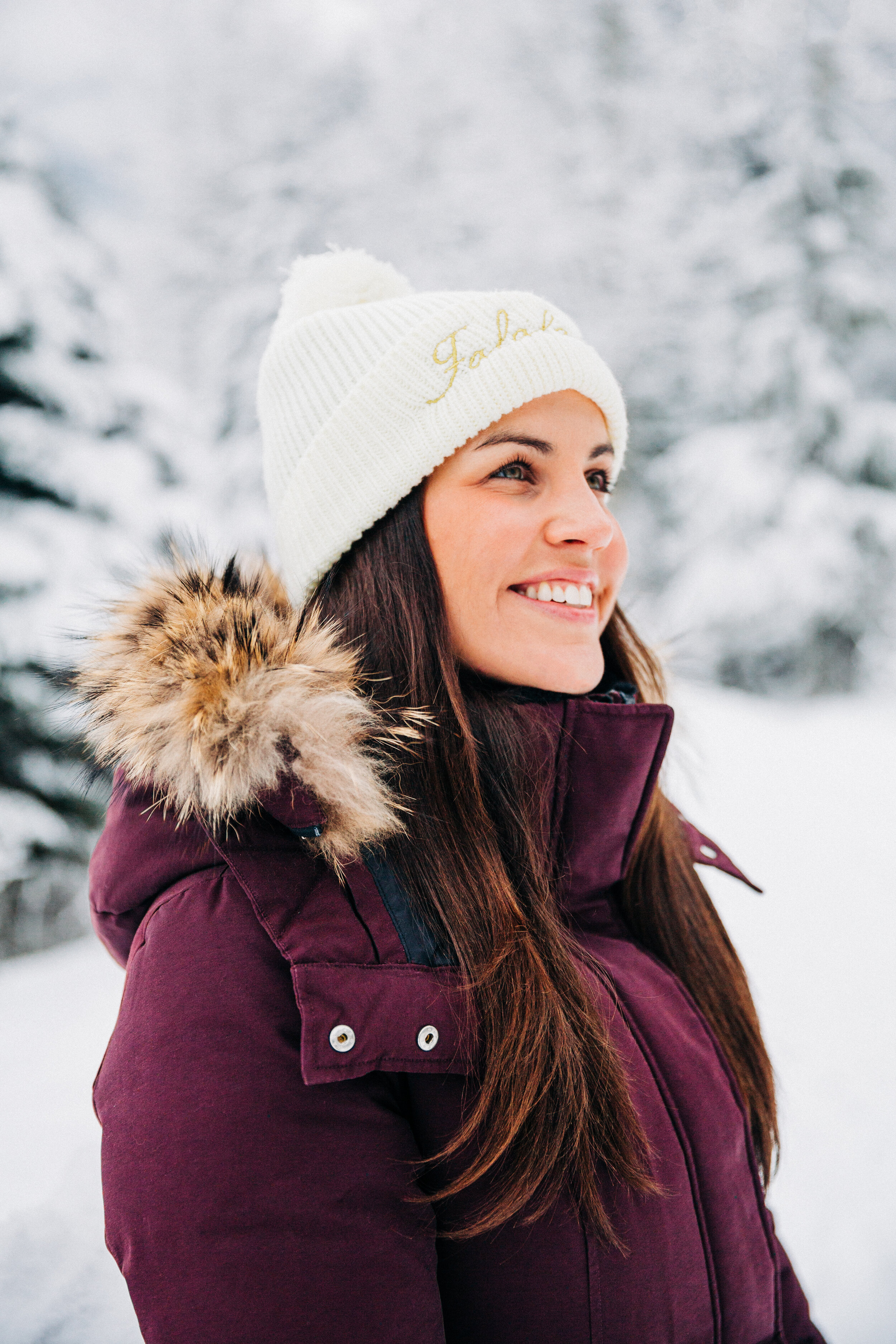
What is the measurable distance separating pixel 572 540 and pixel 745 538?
24.4ft

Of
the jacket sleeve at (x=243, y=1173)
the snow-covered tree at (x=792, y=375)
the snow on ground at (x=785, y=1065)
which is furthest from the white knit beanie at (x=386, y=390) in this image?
the snow-covered tree at (x=792, y=375)

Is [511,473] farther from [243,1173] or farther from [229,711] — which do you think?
[243,1173]

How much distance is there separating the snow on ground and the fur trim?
4.30 ft

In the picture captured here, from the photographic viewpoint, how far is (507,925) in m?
1.21

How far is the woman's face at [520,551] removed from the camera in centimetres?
145

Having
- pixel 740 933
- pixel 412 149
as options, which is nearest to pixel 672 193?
pixel 412 149

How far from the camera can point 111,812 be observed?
122 cm

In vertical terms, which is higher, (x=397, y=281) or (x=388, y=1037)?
(x=397, y=281)

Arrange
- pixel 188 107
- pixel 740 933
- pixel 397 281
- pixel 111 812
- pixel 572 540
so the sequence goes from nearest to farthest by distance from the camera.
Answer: pixel 111 812, pixel 572 540, pixel 397 281, pixel 740 933, pixel 188 107

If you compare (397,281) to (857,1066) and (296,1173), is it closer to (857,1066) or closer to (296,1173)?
(296,1173)

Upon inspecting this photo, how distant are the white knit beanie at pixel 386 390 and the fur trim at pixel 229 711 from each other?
1.36ft

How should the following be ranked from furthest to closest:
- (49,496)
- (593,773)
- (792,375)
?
(792,375)
(49,496)
(593,773)

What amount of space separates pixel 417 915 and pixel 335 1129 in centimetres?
30

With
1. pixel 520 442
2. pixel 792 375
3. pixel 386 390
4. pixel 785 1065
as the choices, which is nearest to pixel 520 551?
pixel 520 442
